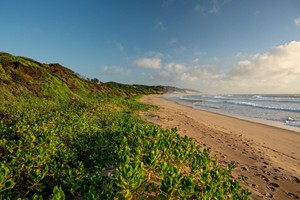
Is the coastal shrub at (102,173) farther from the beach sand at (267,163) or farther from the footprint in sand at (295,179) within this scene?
the footprint in sand at (295,179)

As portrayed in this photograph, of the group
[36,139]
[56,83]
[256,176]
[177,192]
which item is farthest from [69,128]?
[56,83]

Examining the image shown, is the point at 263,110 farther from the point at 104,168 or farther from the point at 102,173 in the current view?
the point at 104,168

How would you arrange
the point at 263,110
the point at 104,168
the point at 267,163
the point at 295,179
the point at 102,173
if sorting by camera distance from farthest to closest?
the point at 263,110, the point at 267,163, the point at 295,179, the point at 102,173, the point at 104,168

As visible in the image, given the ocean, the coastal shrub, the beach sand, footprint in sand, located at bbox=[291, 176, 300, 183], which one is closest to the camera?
the coastal shrub

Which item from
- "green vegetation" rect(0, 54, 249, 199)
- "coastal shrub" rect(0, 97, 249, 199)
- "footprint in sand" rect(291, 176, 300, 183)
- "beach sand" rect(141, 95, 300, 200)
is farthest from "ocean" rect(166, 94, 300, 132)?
"coastal shrub" rect(0, 97, 249, 199)

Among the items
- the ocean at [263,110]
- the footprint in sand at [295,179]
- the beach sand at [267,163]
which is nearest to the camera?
the beach sand at [267,163]

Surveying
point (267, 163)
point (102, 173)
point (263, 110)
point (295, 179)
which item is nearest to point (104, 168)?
point (102, 173)

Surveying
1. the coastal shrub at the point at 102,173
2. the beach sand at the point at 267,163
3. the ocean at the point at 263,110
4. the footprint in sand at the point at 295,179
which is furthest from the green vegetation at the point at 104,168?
the ocean at the point at 263,110

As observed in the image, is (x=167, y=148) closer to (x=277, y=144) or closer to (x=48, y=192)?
(x=48, y=192)

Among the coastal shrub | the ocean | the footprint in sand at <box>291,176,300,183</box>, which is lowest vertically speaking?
the footprint in sand at <box>291,176,300,183</box>

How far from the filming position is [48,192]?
126 inches

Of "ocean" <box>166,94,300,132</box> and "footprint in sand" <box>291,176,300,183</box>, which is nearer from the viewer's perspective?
"footprint in sand" <box>291,176,300,183</box>

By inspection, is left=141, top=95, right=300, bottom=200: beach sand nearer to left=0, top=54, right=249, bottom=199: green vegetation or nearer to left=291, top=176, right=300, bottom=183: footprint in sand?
left=291, top=176, right=300, bottom=183: footprint in sand

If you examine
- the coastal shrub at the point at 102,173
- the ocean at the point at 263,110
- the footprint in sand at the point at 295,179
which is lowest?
the footprint in sand at the point at 295,179
